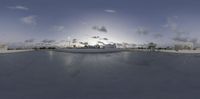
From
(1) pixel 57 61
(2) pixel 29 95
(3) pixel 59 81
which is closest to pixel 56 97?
(2) pixel 29 95

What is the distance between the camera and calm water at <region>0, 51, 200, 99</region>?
1009cm

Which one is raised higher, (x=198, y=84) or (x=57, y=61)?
(x=57, y=61)

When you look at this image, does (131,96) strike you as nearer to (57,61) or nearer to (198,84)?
(198,84)

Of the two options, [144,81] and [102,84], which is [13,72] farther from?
[144,81]

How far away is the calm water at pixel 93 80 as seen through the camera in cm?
1009

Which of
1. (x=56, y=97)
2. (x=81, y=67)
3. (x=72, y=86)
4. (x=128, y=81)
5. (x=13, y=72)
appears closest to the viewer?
(x=56, y=97)

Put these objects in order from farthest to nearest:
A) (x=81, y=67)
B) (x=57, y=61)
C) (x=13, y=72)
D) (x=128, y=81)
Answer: (x=57, y=61) < (x=81, y=67) < (x=13, y=72) < (x=128, y=81)

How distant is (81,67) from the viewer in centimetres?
1527

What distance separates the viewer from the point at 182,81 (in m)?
12.6

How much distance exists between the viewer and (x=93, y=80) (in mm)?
12227

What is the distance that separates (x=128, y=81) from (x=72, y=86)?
3.28 m

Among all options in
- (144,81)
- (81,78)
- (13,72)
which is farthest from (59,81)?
(144,81)

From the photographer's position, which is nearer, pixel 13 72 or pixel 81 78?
pixel 81 78

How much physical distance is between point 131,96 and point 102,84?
2.10 m
